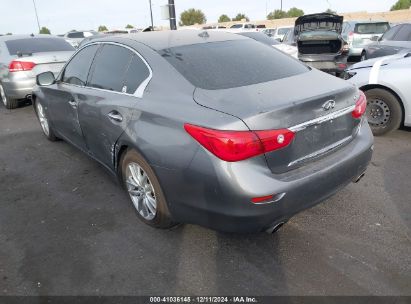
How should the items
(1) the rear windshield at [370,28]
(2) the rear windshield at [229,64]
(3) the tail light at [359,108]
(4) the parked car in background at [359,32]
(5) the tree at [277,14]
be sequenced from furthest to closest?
(5) the tree at [277,14] → (1) the rear windshield at [370,28] → (4) the parked car in background at [359,32] → (3) the tail light at [359,108] → (2) the rear windshield at [229,64]

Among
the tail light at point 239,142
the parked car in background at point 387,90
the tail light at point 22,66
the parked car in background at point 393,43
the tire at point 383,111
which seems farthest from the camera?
the parked car in background at point 393,43

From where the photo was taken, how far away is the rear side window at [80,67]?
368 cm

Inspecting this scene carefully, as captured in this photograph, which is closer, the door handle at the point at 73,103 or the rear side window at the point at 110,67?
the rear side window at the point at 110,67

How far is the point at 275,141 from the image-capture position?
2131 millimetres

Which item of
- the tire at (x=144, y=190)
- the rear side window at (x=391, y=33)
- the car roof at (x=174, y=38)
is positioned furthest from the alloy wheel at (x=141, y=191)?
the rear side window at (x=391, y=33)

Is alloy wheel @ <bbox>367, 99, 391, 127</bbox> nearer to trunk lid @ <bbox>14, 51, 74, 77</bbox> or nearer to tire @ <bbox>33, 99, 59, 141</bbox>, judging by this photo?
tire @ <bbox>33, 99, 59, 141</bbox>

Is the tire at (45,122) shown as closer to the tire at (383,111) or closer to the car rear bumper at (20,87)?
the car rear bumper at (20,87)

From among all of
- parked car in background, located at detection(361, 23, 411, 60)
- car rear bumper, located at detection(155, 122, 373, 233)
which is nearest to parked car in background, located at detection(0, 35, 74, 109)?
car rear bumper, located at detection(155, 122, 373, 233)

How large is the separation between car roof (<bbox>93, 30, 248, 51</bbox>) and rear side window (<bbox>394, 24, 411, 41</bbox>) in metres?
6.17

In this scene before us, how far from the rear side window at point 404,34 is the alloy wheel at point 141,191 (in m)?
7.45

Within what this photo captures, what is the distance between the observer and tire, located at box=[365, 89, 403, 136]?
4.76 metres

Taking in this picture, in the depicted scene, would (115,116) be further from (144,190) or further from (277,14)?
(277,14)

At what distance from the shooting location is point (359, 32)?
491 inches

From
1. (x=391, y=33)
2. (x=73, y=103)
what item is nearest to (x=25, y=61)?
(x=73, y=103)
